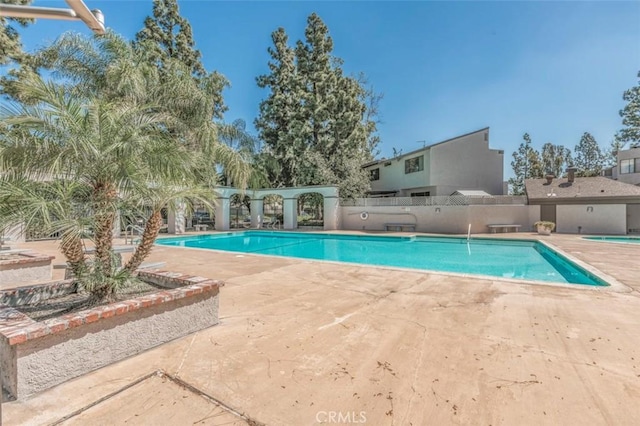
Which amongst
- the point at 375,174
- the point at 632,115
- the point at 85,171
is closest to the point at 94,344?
the point at 85,171

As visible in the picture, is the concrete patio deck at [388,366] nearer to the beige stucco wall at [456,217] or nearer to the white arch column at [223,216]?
the beige stucco wall at [456,217]

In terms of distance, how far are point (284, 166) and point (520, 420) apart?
24930 millimetres

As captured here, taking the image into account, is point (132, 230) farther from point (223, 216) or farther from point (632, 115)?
point (632, 115)

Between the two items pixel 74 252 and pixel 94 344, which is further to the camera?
pixel 74 252

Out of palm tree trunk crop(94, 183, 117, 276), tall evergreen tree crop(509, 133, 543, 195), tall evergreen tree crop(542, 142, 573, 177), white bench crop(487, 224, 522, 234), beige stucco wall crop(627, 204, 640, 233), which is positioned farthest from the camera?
tall evergreen tree crop(542, 142, 573, 177)

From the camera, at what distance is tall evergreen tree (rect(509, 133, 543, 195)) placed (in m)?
40.0

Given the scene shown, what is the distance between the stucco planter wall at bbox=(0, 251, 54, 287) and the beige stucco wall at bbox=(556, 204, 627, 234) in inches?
975

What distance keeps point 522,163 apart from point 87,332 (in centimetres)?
5265

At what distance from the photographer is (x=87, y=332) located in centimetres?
307

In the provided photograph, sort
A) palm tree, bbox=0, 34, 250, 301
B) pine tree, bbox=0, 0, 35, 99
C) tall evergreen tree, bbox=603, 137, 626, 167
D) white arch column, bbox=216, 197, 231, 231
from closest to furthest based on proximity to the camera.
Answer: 1. palm tree, bbox=0, 34, 250, 301
2. pine tree, bbox=0, 0, 35, 99
3. white arch column, bbox=216, 197, 231, 231
4. tall evergreen tree, bbox=603, 137, 626, 167

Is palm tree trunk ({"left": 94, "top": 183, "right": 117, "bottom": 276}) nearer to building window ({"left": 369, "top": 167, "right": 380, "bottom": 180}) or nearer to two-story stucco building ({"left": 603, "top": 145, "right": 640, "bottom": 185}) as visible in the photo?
building window ({"left": 369, "top": 167, "right": 380, "bottom": 180})

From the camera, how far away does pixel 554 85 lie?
689 inches

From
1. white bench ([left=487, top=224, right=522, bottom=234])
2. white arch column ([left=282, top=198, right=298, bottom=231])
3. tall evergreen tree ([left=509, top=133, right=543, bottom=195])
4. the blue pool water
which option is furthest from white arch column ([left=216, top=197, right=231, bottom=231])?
tall evergreen tree ([left=509, top=133, right=543, bottom=195])

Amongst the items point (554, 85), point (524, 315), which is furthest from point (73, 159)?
point (554, 85)
